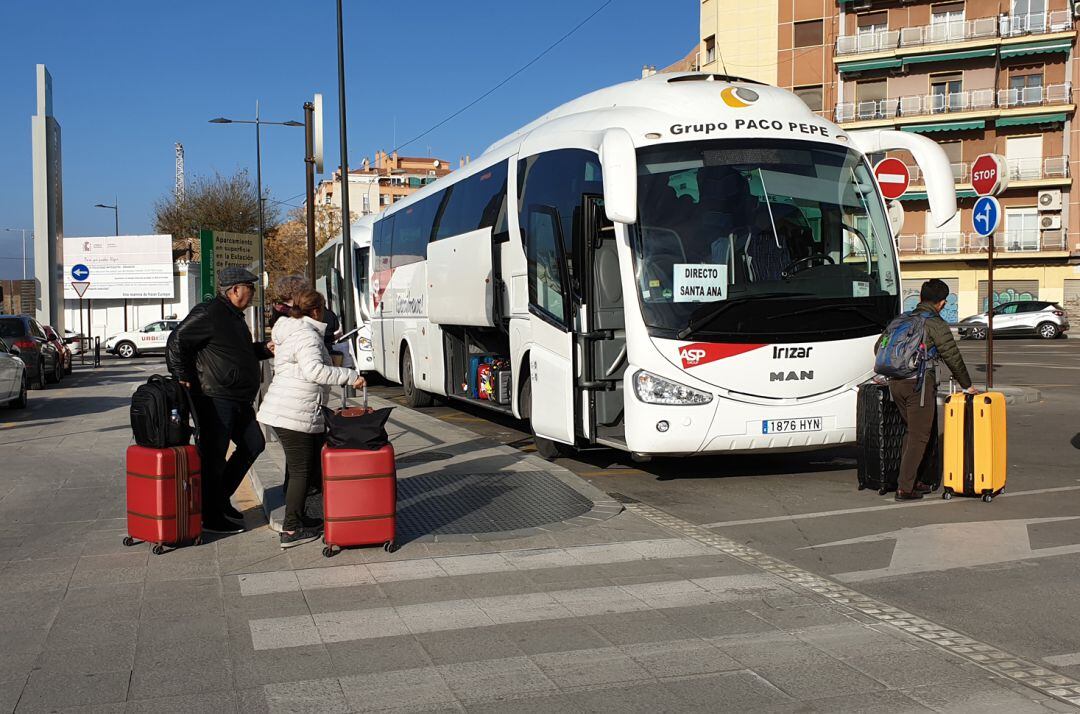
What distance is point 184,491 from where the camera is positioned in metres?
6.93

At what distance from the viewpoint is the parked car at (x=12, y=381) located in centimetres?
1786

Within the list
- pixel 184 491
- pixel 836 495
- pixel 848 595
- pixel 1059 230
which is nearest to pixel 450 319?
pixel 836 495

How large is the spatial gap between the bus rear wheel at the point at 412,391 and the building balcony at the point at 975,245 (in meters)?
42.7

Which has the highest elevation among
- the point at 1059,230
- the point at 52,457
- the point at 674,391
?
the point at 1059,230

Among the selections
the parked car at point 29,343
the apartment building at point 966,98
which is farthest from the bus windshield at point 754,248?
the apartment building at point 966,98

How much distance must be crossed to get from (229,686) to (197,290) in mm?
58890

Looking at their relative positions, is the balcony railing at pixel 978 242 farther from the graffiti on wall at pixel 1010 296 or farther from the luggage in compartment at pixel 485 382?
the luggage in compartment at pixel 485 382

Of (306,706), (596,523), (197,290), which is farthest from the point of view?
(197,290)

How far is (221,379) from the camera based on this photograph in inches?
283

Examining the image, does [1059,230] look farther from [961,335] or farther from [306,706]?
[306,706]

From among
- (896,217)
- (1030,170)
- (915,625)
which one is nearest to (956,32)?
(1030,170)

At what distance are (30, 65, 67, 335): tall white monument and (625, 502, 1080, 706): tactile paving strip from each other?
127 feet

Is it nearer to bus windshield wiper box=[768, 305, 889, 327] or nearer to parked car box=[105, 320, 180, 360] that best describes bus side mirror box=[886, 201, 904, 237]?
bus windshield wiper box=[768, 305, 889, 327]

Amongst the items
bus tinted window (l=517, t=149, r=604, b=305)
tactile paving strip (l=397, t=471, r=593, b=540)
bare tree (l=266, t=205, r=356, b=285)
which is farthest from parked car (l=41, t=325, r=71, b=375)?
bare tree (l=266, t=205, r=356, b=285)
